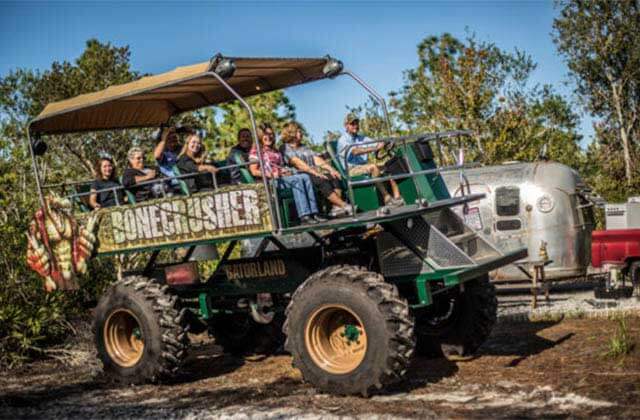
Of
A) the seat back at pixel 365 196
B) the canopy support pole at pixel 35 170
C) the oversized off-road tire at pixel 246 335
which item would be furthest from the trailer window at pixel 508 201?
the canopy support pole at pixel 35 170

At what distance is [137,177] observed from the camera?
1088 centimetres

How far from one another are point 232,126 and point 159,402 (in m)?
14.0

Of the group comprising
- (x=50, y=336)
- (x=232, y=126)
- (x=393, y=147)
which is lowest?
(x=50, y=336)

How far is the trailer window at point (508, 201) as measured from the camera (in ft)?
58.6

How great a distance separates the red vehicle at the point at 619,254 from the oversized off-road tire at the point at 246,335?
7.39 meters

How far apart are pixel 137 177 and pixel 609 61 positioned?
90.4 ft

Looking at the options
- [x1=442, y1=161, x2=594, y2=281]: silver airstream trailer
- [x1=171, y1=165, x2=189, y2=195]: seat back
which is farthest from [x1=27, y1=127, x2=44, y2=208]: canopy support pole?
[x1=442, y1=161, x2=594, y2=281]: silver airstream trailer

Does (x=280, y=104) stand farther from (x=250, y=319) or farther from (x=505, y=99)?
(x=250, y=319)

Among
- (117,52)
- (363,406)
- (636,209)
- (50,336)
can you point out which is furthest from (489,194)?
(117,52)

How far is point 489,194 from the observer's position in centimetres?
1805

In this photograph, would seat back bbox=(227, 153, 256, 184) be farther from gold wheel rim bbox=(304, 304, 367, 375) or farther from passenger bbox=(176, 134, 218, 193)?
gold wheel rim bbox=(304, 304, 367, 375)

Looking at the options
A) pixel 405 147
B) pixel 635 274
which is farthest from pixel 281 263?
pixel 635 274

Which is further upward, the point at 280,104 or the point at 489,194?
the point at 280,104

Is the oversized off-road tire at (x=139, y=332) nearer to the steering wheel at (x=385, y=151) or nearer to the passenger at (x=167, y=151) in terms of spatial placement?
the passenger at (x=167, y=151)
